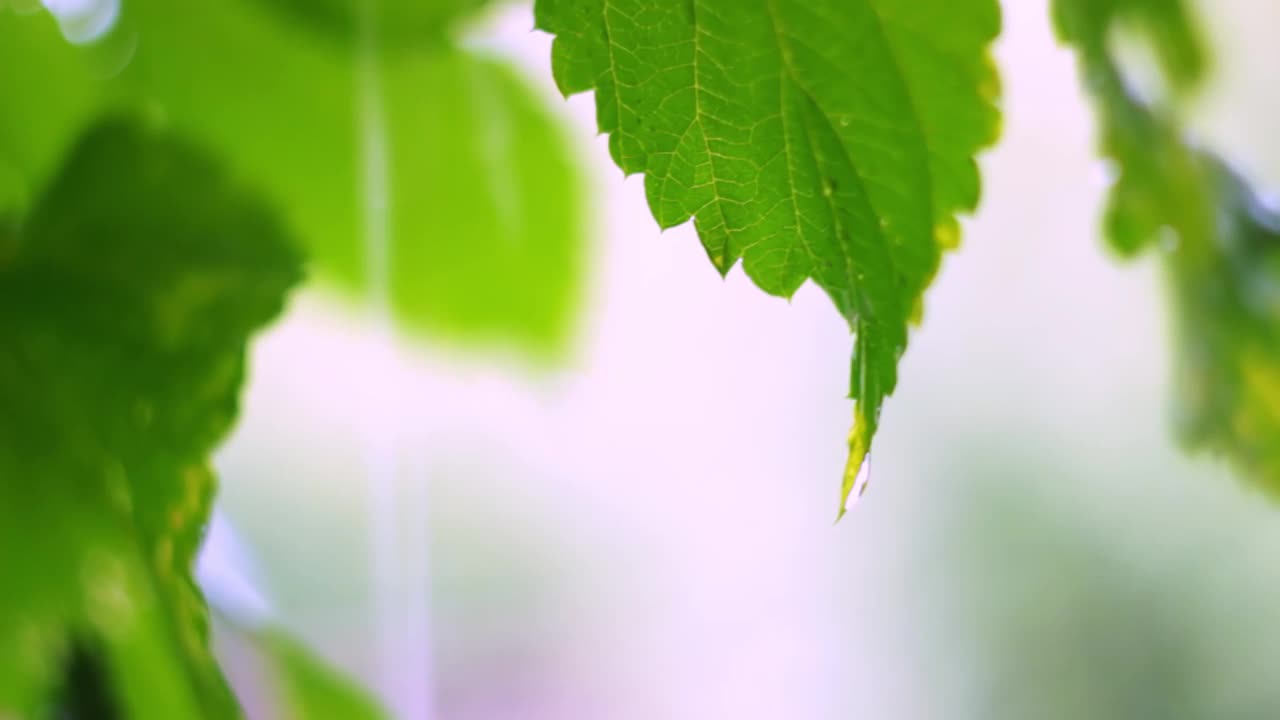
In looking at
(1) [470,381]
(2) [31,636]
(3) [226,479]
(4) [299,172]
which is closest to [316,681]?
(2) [31,636]

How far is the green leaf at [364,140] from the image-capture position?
516 mm

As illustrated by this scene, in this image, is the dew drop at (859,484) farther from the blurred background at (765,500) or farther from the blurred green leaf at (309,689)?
the blurred background at (765,500)

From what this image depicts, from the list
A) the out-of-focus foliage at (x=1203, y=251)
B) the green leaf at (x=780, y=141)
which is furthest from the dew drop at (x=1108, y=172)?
the green leaf at (x=780, y=141)

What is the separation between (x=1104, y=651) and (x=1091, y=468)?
0.41 feet

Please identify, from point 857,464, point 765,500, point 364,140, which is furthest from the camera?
point 765,500

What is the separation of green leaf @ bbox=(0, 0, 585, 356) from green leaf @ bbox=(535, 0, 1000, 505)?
38 cm

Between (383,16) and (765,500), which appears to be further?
(765,500)

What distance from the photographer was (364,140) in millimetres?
617

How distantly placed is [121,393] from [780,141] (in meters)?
0.24

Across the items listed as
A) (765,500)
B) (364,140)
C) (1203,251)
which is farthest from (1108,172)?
(765,500)

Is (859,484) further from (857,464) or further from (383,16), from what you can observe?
(383,16)

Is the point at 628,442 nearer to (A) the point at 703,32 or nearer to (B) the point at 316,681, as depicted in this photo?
(B) the point at 316,681

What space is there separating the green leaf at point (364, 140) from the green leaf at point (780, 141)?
14.8 inches

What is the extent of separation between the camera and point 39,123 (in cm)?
54
